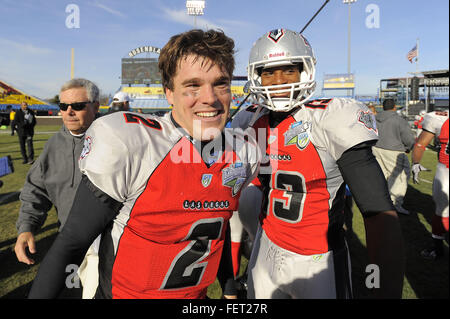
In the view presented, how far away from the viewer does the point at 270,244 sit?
6.00ft

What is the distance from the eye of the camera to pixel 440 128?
408 cm

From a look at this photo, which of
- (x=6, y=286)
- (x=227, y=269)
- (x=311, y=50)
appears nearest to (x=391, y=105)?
(x=311, y=50)

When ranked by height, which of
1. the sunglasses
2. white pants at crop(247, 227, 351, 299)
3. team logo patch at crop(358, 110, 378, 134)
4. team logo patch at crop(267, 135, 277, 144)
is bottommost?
white pants at crop(247, 227, 351, 299)

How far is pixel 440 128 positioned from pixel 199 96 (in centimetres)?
419

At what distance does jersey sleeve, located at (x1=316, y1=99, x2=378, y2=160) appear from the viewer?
143cm

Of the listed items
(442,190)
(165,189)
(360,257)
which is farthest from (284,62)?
(442,190)

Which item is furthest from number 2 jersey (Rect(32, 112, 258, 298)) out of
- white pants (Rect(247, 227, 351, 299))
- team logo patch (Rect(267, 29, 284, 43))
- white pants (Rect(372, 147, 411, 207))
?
white pants (Rect(372, 147, 411, 207))

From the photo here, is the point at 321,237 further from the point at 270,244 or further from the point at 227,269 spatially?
the point at 227,269

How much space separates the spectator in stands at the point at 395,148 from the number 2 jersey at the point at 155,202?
5152mm

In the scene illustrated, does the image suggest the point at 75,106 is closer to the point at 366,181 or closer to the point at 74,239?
the point at 74,239

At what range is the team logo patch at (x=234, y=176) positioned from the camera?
1373mm

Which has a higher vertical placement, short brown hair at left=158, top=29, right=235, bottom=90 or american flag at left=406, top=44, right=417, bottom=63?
american flag at left=406, top=44, right=417, bottom=63

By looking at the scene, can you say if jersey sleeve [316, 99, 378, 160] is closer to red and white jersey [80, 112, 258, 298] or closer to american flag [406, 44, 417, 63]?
red and white jersey [80, 112, 258, 298]

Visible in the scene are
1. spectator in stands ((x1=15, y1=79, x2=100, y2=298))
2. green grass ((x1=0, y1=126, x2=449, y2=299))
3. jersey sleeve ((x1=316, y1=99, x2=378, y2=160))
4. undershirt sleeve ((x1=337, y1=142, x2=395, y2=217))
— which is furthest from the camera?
green grass ((x1=0, y1=126, x2=449, y2=299))
